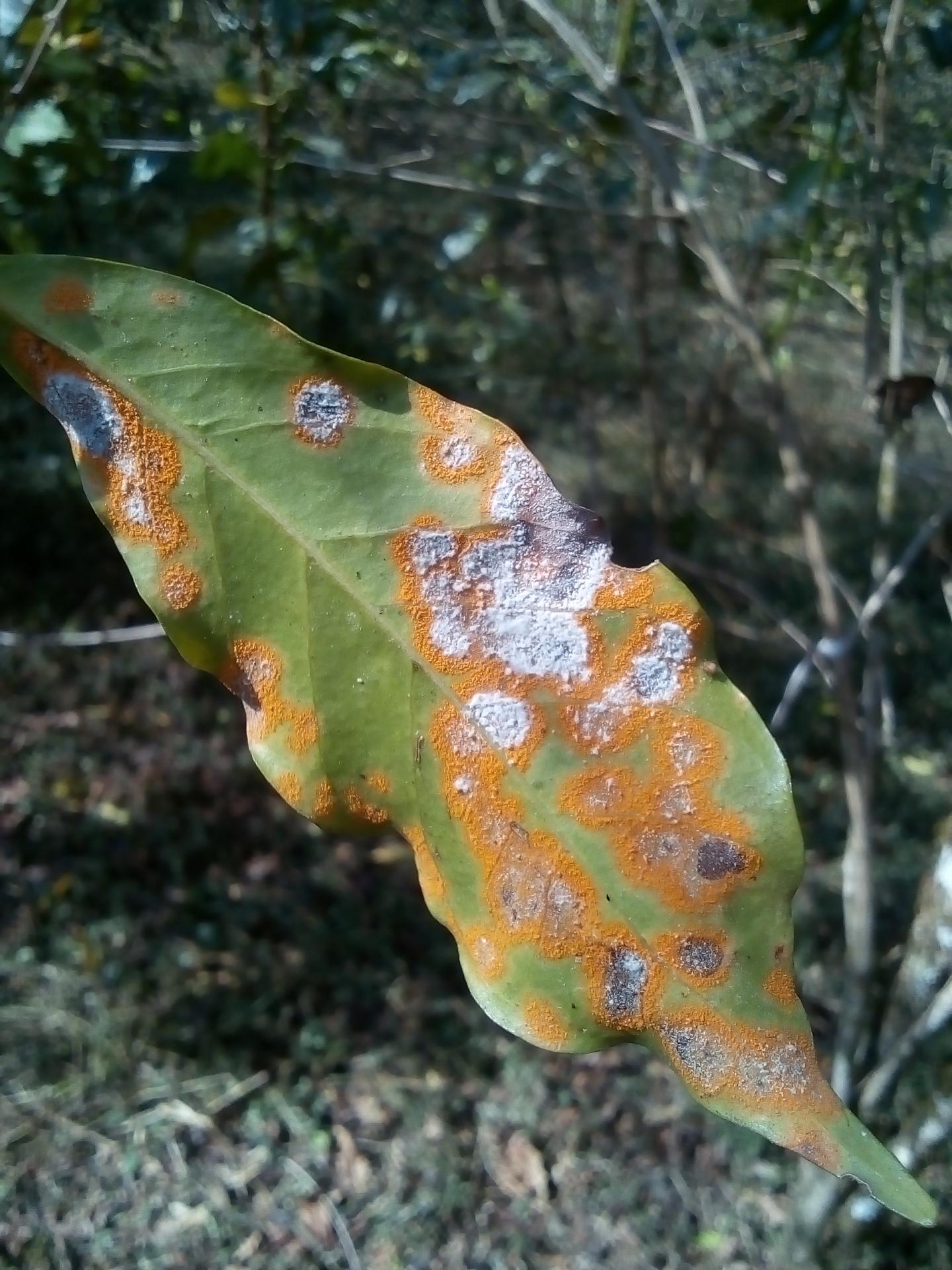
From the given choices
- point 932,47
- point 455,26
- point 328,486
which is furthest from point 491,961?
point 455,26

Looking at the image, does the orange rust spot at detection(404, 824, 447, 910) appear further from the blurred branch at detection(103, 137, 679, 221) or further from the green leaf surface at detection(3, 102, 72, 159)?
the blurred branch at detection(103, 137, 679, 221)

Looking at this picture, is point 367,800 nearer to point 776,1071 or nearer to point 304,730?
point 304,730

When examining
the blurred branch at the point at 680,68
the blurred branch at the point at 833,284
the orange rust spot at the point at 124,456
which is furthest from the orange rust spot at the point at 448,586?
the blurred branch at the point at 833,284

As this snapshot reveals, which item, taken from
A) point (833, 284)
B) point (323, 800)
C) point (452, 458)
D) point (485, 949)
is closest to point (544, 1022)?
point (485, 949)

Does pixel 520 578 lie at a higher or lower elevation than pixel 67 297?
lower

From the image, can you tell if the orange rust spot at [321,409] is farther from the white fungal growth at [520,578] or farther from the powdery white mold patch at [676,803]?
the powdery white mold patch at [676,803]

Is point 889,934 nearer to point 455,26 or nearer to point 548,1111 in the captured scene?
point 548,1111

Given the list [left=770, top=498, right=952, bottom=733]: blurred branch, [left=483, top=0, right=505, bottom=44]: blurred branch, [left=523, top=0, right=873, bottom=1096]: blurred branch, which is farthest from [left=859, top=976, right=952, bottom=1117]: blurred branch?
[left=483, top=0, right=505, bottom=44]: blurred branch
